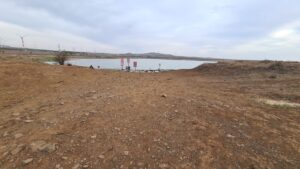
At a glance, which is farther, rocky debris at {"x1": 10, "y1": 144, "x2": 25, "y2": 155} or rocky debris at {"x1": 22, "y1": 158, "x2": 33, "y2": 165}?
rocky debris at {"x1": 10, "y1": 144, "x2": 25, "y2": 155}

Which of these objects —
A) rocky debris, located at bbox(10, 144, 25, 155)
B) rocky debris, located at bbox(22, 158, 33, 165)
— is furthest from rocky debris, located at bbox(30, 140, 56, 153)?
rocky debris, located at bbox(22, 158, 33, 165)

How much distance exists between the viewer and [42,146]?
4.80 meters

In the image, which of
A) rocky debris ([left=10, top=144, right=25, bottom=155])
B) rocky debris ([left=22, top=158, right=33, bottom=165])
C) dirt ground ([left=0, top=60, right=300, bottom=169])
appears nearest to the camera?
rocky debris ([left=22, top=158, right=33, bottom=165])

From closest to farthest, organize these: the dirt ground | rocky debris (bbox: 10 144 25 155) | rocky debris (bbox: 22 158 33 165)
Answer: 1. rocky debris (bbox: 22 158 33 165)
2. the dirt ground
3. rocky debris (bbox: 10 144 25 155)

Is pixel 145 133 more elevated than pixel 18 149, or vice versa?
pixel 145 133

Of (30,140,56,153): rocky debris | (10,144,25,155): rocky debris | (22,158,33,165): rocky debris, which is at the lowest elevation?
(22,158,33,165): rocky debris

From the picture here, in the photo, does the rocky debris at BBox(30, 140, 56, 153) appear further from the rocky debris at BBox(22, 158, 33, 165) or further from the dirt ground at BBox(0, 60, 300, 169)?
the rocky debris at BBox(22, 158, 33, 165)

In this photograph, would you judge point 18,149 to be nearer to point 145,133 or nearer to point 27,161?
point 27,161

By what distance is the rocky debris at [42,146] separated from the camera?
4702 mm

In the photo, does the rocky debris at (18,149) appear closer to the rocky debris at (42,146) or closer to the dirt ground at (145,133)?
the dirt ground at (145,133)

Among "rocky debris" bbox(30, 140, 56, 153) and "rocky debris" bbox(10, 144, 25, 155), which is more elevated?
"rocky debris" bbox(30, 140, 56, 153)

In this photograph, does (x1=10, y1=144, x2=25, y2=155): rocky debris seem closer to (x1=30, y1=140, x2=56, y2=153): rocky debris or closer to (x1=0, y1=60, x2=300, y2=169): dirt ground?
(x1=0, y1=60, x2=300, y2=169): dirt ground

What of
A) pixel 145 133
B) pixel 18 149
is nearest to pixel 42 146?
pixel 18 149

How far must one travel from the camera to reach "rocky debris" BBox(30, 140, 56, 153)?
4702 millimetres
